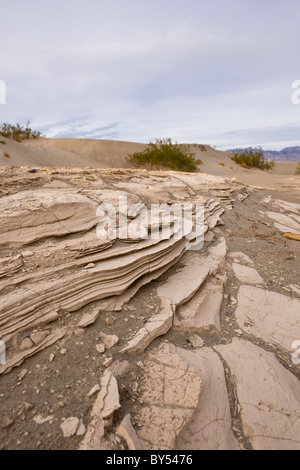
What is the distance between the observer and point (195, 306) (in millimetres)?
2291

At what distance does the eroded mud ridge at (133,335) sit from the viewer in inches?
53.6

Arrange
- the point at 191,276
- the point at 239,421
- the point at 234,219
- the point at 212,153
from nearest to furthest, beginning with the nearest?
1. the point at 239,421
2. the point at 191,276
3. the point at 234,219
4. the point at 212,153

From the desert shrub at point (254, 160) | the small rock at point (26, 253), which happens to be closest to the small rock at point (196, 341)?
the small rock at point (26, 253)

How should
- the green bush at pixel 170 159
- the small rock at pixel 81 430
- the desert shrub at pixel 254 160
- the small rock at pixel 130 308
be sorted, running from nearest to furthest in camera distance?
the small rock at pixel 81 430
the small rock at pixel 130 308
the green bush at pixel 170 159
the desert shrub at pixel 254 160

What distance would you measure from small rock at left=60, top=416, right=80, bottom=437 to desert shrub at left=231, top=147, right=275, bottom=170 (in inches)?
892

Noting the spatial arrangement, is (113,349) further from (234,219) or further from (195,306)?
(234,219)

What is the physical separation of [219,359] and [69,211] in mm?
2020

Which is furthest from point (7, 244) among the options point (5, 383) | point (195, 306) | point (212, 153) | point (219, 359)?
point (212, 153)

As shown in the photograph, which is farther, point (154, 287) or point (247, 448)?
point (154, 287)

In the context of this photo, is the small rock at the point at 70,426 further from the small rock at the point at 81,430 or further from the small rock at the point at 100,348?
the small rock at the point at 100,348

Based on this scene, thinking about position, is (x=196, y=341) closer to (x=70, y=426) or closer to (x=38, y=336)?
(x=70, y=426)

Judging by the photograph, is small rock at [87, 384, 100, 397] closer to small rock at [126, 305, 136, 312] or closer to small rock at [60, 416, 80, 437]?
small rock at [60, 416, 80, 437]

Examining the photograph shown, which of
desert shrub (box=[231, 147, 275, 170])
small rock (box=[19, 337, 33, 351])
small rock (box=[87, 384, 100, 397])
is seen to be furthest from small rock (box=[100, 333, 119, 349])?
desert shrub (box=[231, 147, 275, 170])

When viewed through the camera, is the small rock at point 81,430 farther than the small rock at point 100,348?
No
